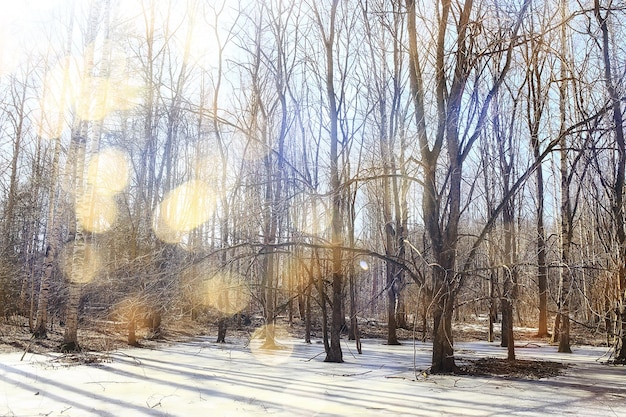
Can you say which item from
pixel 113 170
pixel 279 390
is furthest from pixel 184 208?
pixel 279 390

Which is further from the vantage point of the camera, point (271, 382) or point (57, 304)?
point (57, 304)

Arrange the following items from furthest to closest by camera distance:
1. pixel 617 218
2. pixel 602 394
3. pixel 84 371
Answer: pixel 617 218 < pixel 84 371 < pixel 602 394

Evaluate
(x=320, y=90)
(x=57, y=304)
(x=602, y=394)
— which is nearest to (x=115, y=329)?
(x=57, y=304)

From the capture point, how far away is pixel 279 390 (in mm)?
6242

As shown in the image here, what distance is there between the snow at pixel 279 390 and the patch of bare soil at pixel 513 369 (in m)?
0.35

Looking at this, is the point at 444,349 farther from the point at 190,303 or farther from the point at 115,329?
the point at 115,329

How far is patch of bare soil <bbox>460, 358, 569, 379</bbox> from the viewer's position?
8.10 metres

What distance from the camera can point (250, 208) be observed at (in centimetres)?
831

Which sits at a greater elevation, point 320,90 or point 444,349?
point 320,90

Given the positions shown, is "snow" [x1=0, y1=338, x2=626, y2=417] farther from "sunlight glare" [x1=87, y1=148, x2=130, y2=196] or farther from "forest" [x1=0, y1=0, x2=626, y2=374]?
"sunlight glare" [x1=87, y1=148, x2=130, y2=196]

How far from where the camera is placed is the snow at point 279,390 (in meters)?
5.00

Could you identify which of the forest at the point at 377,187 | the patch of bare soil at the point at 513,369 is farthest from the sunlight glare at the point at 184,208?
the patch of bare soil at the point at 513,369

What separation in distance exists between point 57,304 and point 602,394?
15465 mm

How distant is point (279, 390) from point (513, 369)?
15.6ft
